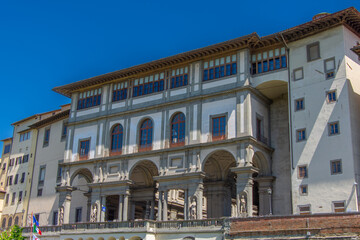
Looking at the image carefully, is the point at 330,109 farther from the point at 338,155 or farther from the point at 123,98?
the point at 123,98

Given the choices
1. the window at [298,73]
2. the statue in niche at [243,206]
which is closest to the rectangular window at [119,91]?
the statue in niche at [243,206]

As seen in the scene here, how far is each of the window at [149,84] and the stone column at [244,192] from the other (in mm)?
11572

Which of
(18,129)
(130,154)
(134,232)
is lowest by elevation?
(134,232)

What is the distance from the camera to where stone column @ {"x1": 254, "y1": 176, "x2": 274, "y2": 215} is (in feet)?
126

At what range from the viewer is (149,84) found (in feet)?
145

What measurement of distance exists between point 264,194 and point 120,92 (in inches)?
656

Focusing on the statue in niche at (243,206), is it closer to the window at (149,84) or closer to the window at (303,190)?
the window at (303,190)

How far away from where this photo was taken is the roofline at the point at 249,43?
35.0 metres

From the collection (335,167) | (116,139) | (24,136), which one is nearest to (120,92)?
(116,139)

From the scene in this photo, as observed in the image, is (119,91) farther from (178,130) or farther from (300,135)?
(300,135)

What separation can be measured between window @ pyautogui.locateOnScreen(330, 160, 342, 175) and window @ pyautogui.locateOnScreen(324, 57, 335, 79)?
6.28 meters

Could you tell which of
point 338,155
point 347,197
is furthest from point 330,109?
point 347,197

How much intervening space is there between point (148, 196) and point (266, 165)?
13.3m

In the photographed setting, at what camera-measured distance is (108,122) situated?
45.5 metres
